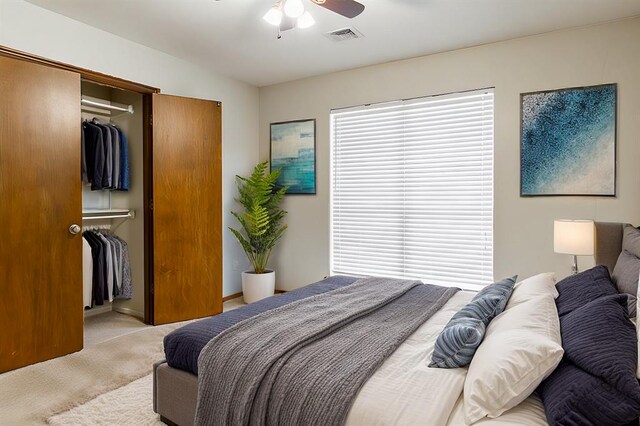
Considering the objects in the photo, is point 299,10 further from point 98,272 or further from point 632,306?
point 98,272

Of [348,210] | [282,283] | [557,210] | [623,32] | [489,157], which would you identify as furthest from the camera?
[282,283]

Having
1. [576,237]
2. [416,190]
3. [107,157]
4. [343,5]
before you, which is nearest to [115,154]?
[107,157]

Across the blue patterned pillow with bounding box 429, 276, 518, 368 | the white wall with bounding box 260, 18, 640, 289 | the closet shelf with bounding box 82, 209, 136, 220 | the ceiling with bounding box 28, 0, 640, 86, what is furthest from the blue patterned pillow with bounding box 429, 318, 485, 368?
the closet shelf with bounding box 82, 209, 136, 220

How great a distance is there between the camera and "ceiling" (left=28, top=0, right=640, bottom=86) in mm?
2912

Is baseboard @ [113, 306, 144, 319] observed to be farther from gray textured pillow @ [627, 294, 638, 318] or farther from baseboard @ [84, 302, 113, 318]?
gray textured pillow @ [627, 294, 638, 318]

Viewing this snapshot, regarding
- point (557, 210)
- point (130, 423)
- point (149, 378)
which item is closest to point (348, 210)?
point (557, 210)

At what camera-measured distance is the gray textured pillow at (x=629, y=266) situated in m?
1.89

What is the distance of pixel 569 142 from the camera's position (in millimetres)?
3293

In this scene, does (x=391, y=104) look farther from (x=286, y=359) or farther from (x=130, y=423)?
(x=130, y=423)

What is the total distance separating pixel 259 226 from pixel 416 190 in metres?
1.75

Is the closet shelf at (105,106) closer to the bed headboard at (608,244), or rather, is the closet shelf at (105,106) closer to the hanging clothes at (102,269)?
the hanging clothes at (102,269)

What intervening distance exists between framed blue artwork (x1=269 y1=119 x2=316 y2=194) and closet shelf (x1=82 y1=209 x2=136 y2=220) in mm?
1743

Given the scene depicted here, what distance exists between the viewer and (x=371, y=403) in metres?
1.32

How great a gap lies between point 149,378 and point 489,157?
334cm
